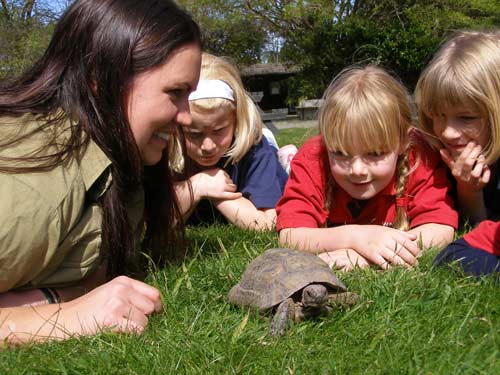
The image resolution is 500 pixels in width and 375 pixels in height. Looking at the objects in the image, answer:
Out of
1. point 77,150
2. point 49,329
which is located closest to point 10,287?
point 49,329

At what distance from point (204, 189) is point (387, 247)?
4.57 feet

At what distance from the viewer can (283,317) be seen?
6.92 ft

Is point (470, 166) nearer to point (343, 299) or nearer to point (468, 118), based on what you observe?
point (468, 118)

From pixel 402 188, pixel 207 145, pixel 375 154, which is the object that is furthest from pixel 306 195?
pixel 207 145

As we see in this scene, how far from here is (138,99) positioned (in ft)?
8.40

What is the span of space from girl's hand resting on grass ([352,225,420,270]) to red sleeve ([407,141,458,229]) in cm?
41

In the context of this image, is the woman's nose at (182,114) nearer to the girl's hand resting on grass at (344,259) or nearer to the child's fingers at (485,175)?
the girl's hand resting on grass at (344,259)

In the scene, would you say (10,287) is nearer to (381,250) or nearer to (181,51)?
(181,51)

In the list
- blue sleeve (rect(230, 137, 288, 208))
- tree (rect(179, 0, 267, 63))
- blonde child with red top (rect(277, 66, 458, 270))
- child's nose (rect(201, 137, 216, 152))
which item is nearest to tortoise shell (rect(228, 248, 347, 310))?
blonde child with red top (rect(277, 66, 458, 270))

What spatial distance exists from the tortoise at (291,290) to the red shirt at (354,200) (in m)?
0.96

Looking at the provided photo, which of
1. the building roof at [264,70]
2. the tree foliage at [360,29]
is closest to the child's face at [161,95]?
the tree foliage at [360,29]

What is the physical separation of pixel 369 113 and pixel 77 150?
1.67 metres

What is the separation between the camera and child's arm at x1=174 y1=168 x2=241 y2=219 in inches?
145

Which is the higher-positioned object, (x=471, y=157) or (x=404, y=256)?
(x=471, y=157)
